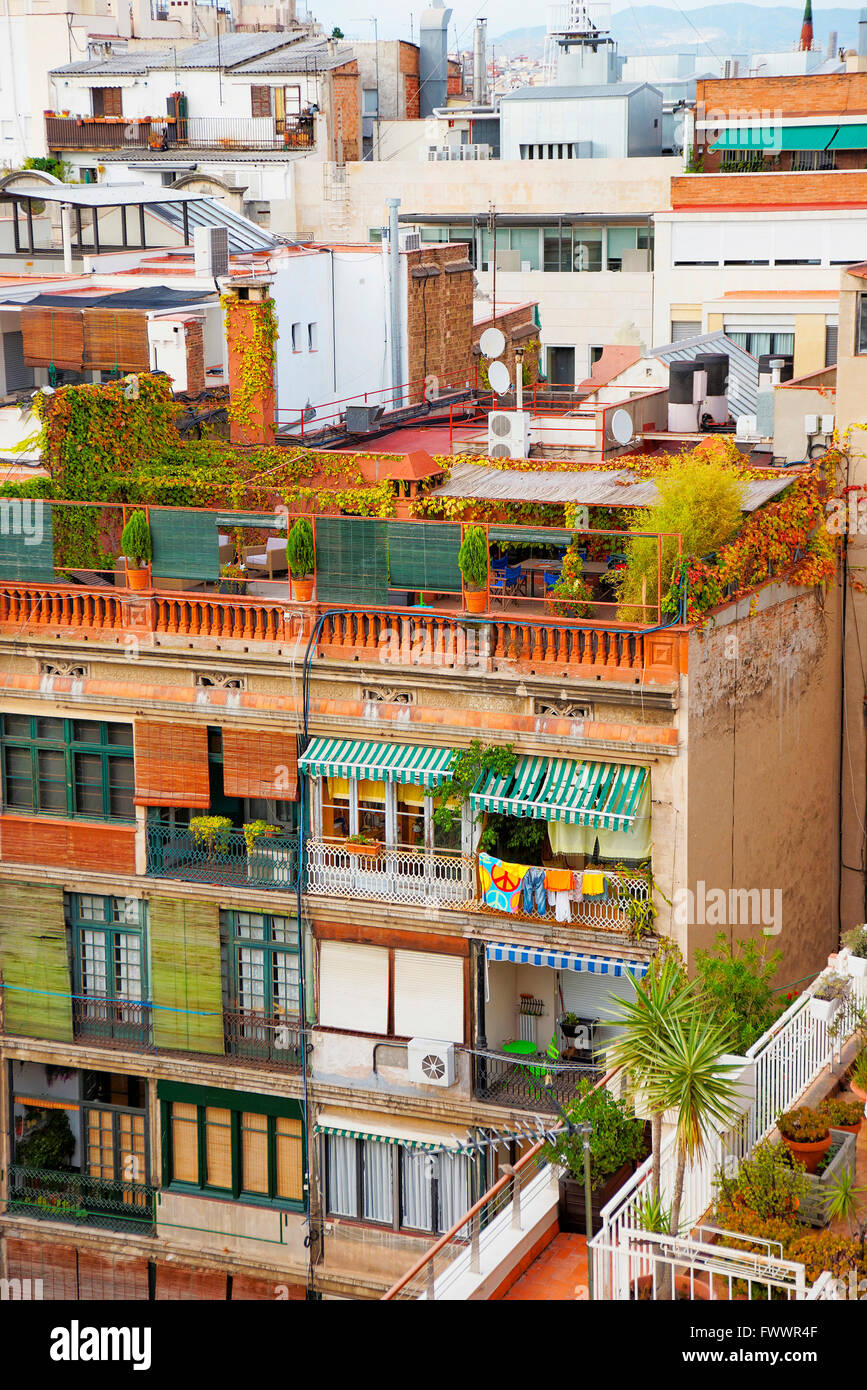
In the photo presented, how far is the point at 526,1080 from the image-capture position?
91.7ft

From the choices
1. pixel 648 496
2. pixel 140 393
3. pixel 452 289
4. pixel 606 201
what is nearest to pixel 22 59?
pixel 606 201

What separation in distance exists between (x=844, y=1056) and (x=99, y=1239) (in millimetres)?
13971

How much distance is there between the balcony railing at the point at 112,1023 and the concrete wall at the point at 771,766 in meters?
9.12

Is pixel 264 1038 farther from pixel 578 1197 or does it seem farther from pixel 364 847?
pixel 578 1197

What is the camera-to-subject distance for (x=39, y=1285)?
31016 millimetres

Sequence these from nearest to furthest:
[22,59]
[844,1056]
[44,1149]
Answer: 1. [844,1056]
2. [44,1149]
3. [22,59]

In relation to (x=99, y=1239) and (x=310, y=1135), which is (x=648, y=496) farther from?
(x=99, y=1239)

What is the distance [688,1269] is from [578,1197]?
7688mm

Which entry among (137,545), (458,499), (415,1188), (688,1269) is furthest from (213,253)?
(688,1269)

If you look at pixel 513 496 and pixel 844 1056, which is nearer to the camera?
pixel 844 1056

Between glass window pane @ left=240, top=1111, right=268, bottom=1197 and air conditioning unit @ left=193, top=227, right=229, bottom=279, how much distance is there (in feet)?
62.4

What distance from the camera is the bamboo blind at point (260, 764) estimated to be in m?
28.5

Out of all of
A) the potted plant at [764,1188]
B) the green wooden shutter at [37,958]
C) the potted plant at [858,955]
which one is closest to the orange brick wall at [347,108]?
the green wooden shutter at [37,958]

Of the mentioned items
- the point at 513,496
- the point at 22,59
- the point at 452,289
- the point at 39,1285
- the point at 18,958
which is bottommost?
the point at 39,1285
